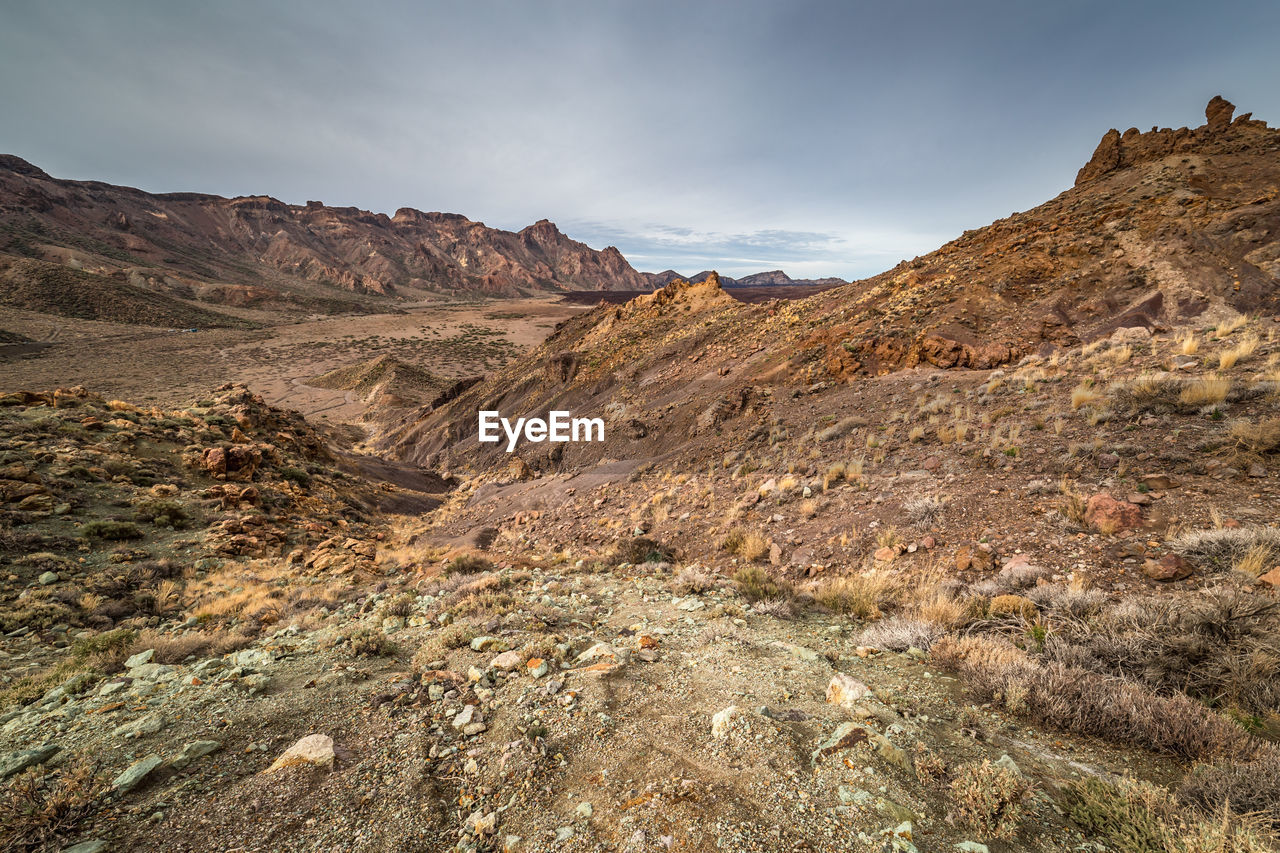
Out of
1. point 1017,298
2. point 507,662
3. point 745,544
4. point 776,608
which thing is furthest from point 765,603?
A: point 1017,298

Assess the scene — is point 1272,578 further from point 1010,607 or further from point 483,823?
point 483,823

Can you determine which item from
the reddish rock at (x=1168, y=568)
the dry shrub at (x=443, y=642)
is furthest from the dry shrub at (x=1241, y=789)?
the dry shrub at (x=443, y=642)

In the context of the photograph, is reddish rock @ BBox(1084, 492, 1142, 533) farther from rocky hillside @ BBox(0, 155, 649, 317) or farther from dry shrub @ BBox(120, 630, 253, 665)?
rocky hillside @ BBox(0, 155, 649, 317)

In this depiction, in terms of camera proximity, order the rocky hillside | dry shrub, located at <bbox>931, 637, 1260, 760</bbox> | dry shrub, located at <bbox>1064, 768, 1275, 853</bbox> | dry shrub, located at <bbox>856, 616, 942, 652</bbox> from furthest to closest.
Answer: the rocky hillside
dry shrub, located at <bbox>856, 616, 942, 652</bbox>
dry shrub, located at <bbox>931, 637, 1260, 760</bbox>
dry shrub, located at <bbox>1064, 768, 1275, 853</bbox>

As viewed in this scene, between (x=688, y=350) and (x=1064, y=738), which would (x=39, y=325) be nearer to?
(x=688, y=350)

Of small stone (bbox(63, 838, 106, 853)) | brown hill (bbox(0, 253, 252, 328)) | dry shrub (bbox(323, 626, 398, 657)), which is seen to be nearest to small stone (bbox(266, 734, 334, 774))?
small stone (bbox(63, 838, 106, 853))

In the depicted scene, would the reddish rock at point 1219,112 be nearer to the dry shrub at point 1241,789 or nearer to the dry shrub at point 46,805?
the dry shrub at point 1241,789

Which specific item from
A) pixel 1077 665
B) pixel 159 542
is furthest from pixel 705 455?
pixel 159 542
